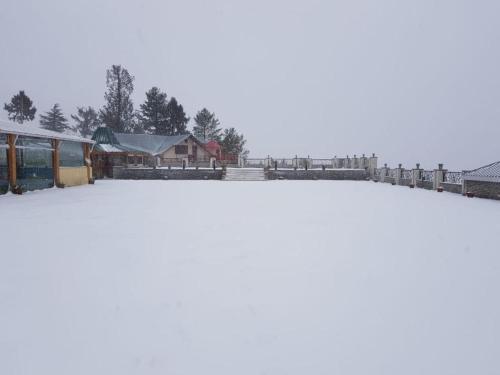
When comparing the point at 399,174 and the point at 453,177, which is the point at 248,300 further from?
the point at 399,174

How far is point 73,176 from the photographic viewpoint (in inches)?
968

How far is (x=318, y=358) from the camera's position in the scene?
3340 mm

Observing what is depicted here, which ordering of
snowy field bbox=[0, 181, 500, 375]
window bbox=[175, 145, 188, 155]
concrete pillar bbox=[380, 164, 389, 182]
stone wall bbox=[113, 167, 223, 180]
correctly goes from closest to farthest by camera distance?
snowy field bbox=[0, 181, 500, 375] < concrete pillar bbox=[380, 164, 389, 182] < stone wall bbox=[113, 167, 223, 180] < window bbox=[175, 145, 188, 155]

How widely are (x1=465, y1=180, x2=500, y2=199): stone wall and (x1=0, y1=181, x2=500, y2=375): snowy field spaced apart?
9109 millimetres

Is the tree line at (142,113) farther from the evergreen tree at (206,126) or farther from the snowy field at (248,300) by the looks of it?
the snowy field at (248,300)

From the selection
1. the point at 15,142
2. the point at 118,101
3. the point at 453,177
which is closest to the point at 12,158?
the point at 15,142

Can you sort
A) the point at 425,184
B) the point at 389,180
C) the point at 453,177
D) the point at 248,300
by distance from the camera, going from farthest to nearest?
the point at 389,180 < the point at 425,184 < the point at 453,177 < the point at 248,300

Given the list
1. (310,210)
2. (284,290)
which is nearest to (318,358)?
(284,290)

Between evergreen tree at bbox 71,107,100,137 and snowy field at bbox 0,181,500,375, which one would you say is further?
evergreen tree at bbox 71,107,100,137

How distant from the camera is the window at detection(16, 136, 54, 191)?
19.7 meters

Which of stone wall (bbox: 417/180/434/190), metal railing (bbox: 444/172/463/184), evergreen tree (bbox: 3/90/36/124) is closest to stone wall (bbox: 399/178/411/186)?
stone wall (bbox: 417/180/434/190)

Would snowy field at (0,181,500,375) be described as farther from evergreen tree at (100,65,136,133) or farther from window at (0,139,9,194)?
evergreen tree at (100,65,136,133)

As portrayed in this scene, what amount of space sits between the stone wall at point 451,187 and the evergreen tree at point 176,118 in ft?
170

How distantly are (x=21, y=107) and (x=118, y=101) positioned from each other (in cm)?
1912
